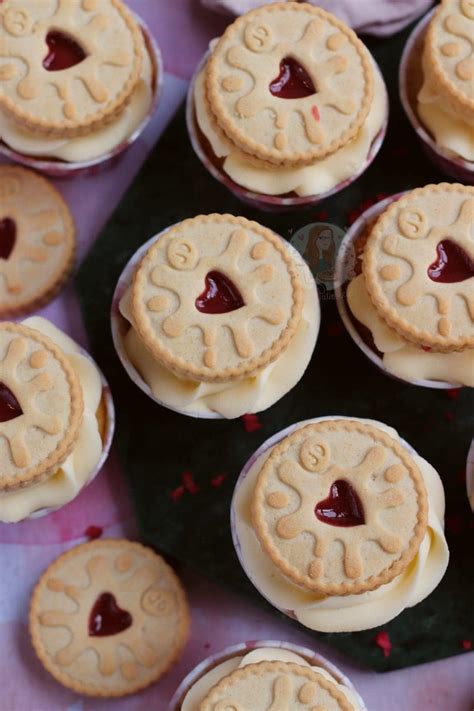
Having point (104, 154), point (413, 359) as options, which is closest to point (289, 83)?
point (104, 154)

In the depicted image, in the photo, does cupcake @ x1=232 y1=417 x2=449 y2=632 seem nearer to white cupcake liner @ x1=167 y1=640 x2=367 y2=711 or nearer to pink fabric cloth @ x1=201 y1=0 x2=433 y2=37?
white cupcake liner @ x1=167 y1=640 x2=367 y2=711

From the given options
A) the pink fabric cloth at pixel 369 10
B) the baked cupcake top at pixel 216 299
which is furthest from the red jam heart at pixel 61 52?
the baked cupcake top at pixel 216 299

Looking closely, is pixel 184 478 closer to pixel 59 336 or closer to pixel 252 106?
pixel 59 336

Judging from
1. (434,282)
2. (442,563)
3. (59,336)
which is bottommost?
(59,336)

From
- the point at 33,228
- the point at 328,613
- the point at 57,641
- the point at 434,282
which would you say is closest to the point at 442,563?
the point at 328,613

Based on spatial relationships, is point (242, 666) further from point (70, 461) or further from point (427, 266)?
point (427, 266)

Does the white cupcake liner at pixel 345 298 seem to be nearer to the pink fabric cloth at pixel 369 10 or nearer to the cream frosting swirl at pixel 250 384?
the cream frosting swirl at pixel 250 384

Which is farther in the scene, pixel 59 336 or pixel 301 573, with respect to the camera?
pixel 59 336
